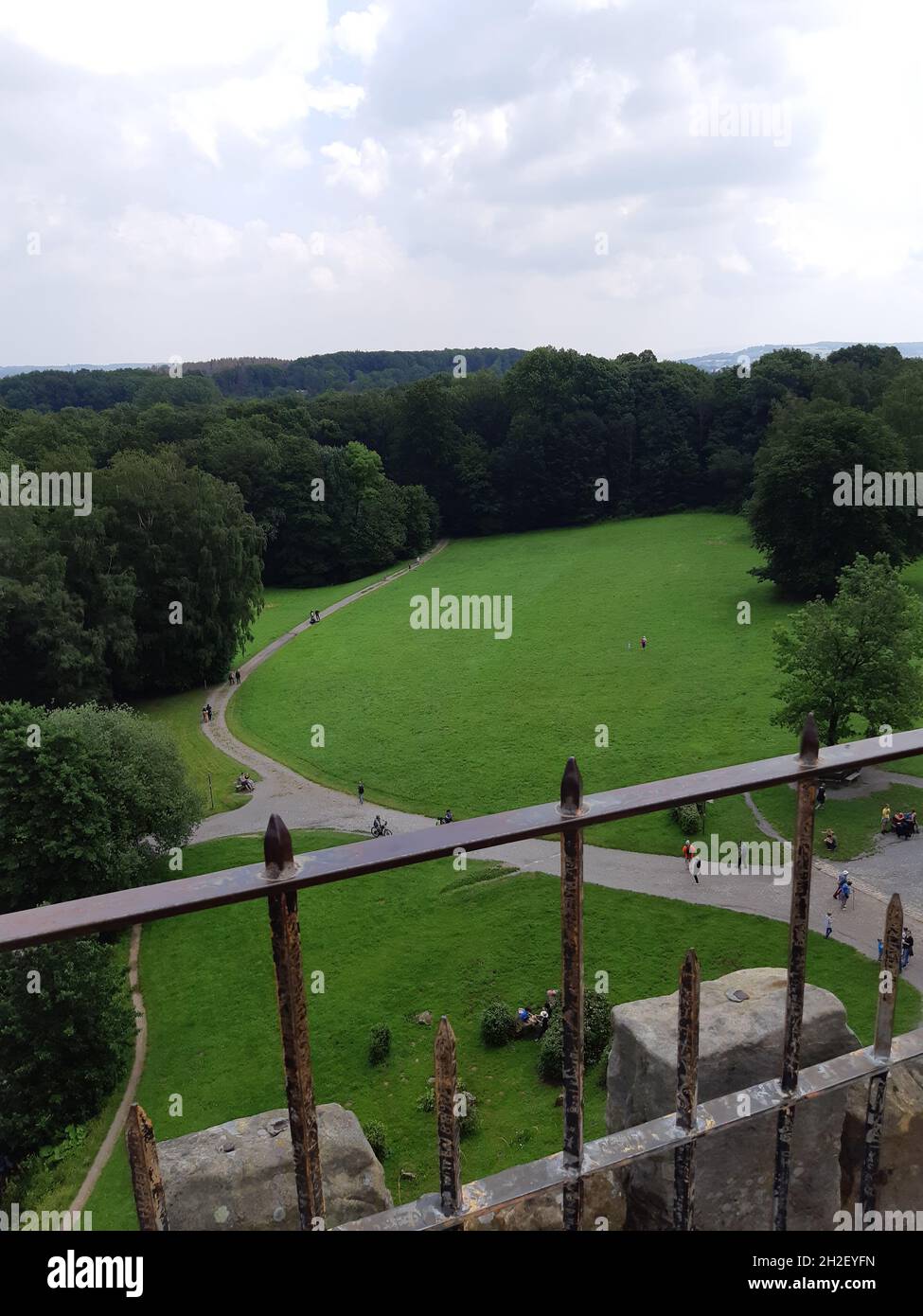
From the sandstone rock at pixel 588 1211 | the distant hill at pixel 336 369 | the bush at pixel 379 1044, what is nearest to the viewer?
the sandstone rock at pixel 588 1211

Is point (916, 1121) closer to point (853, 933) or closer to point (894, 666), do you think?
point (853, 933)

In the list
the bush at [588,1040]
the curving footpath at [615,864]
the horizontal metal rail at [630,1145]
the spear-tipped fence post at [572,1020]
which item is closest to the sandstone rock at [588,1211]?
the horizontal metal rail at [630,1145]

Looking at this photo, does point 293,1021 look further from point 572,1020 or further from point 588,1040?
point 588,1040

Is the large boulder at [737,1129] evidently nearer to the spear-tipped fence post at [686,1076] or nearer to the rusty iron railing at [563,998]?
the rusty iron railing at [563,998]

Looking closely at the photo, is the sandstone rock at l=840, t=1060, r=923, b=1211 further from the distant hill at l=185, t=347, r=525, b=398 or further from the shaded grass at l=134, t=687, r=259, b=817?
the distant hill at l=185, t=347, r=525, b=398

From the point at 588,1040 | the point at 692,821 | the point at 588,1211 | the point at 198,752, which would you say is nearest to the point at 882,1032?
the point at 588,1211

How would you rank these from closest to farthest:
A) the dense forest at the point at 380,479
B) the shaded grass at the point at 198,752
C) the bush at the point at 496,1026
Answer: the bush at the point at 496,1026
the shaded grass at the point at 198,752
the dense forest at the point at 380,479
